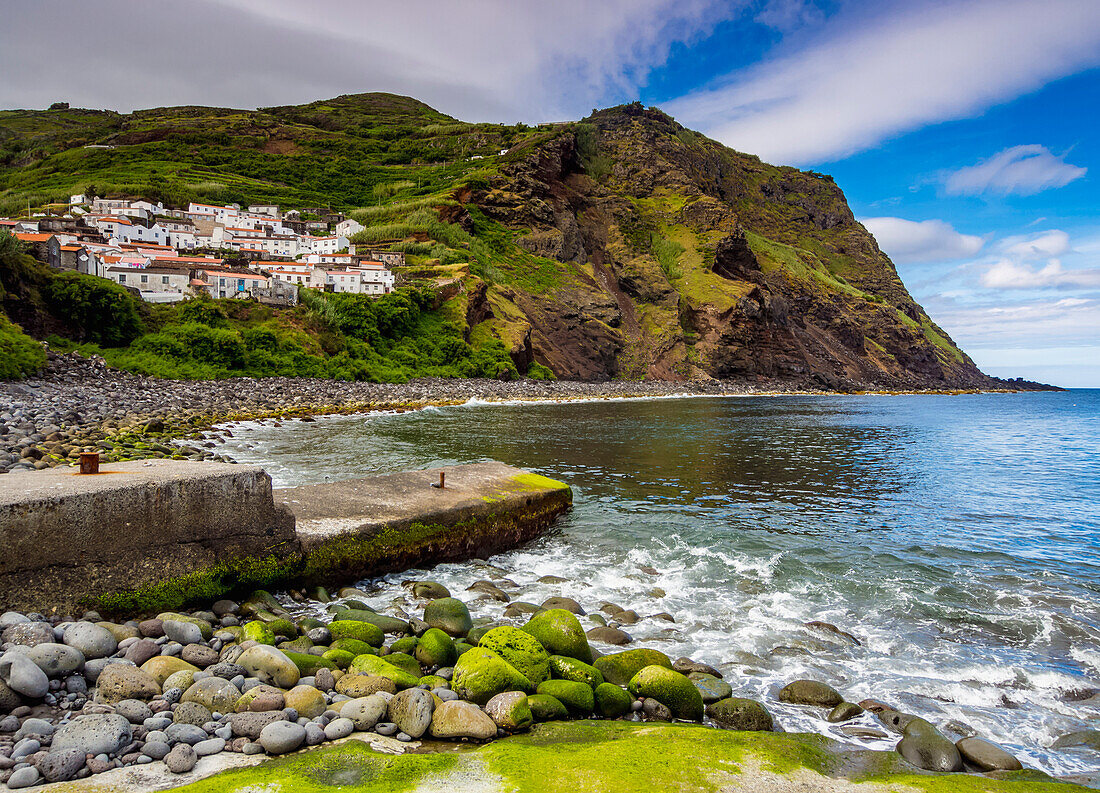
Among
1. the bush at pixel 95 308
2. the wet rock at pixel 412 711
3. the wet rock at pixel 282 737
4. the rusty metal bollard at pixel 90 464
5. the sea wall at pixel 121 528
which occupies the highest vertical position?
the bush at pixel 95 308

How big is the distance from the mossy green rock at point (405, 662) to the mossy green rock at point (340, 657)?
37 centimetres

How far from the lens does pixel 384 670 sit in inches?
218

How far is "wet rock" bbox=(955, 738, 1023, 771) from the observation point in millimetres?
5085

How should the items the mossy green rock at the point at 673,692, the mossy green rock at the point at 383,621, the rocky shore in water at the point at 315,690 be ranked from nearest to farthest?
the rocky shore in water at the point at 315,690
the mossy green rock at the point at 673,692
the mossy green rock at the point at 383,621

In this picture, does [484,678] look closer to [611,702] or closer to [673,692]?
[611,702]

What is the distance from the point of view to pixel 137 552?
645cm

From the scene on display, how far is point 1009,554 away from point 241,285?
210ft

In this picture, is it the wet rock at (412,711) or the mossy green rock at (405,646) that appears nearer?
the wet rock at (412,711)

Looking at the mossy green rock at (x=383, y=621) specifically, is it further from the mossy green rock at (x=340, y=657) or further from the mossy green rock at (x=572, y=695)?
the mossy green rock at (x=572, y=695)

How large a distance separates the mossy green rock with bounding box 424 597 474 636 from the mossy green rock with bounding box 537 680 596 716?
1855mm

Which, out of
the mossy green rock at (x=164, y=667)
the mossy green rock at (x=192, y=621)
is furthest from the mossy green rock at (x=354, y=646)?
the mossy green rock at (x=164, y=667)

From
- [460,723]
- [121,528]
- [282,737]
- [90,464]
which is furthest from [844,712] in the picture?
[90,464]

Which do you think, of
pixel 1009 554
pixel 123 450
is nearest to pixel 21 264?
pixel 123 450

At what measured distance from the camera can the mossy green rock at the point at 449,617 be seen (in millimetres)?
7223
